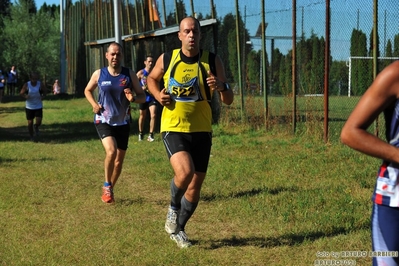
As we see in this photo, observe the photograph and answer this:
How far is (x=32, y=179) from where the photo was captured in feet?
37.2

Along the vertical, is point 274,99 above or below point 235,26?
below

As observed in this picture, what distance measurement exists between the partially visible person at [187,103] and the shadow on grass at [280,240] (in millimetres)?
415

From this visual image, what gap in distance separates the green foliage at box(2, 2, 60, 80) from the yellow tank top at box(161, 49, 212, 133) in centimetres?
5943

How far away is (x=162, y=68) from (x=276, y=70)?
9533 mm

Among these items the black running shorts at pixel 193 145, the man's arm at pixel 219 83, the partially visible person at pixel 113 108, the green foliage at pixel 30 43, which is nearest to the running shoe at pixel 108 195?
the partially visible person at pixel 113 108

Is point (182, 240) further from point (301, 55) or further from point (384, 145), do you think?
point (301, 55)

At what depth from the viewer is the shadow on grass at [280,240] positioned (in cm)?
691

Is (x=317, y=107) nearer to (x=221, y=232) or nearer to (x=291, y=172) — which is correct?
(x=291, y=172)

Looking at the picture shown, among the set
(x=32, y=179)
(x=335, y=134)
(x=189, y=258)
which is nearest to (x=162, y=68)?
(x=189, y=258)

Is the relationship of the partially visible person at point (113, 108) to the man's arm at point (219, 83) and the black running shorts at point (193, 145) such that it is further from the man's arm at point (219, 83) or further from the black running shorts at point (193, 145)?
the man's arm at point (219, 83)

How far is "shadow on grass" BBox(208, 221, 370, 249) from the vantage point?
691cm

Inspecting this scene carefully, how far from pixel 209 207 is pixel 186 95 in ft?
8.31

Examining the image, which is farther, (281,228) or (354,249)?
(281,228)

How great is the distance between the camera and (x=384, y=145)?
3.33 metres
